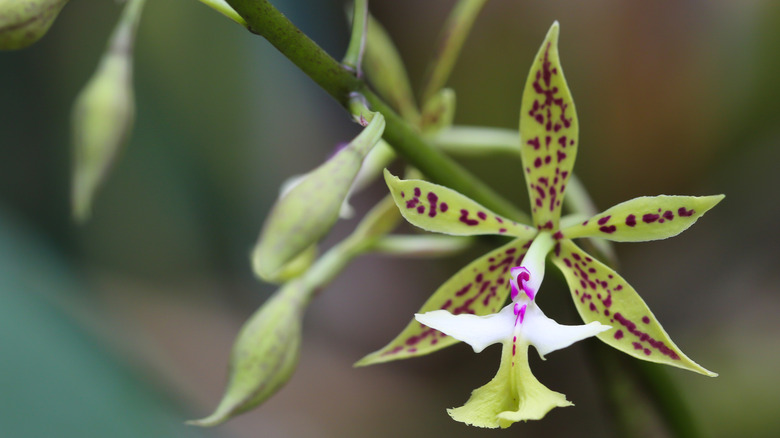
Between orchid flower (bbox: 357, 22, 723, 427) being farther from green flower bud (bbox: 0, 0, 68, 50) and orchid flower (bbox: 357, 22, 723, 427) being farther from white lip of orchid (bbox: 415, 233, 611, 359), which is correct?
green flower bud (bbox: 0, 0, 68, 50)

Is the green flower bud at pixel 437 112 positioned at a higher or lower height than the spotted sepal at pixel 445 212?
higher

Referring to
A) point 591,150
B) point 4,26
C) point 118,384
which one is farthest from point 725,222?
point 4,26

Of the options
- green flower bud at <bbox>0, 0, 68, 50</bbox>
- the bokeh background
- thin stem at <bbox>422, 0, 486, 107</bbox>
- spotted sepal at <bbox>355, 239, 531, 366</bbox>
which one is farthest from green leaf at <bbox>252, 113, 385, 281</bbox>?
the bokeh background

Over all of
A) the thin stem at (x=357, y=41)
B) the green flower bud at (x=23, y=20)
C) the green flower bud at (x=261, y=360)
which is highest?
the thin stem at (x=357, y=41)

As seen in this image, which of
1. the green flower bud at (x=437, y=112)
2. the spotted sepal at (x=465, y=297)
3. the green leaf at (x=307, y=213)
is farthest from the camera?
the green flower bud at (x=437, y=112)

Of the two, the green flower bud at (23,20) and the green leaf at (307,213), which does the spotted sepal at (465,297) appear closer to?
the green leaf at (307,213)

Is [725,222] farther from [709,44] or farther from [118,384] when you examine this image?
[118,384]

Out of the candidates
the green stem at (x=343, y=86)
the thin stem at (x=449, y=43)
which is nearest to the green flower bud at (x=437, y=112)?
the thin stem at (x=449, y=43)

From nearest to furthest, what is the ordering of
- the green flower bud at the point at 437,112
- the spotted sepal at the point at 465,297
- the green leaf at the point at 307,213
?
the green leaf at the point at 307,213 < the spotted sepal at the point at 465,297 < the green flower bud at the point at 437,112
